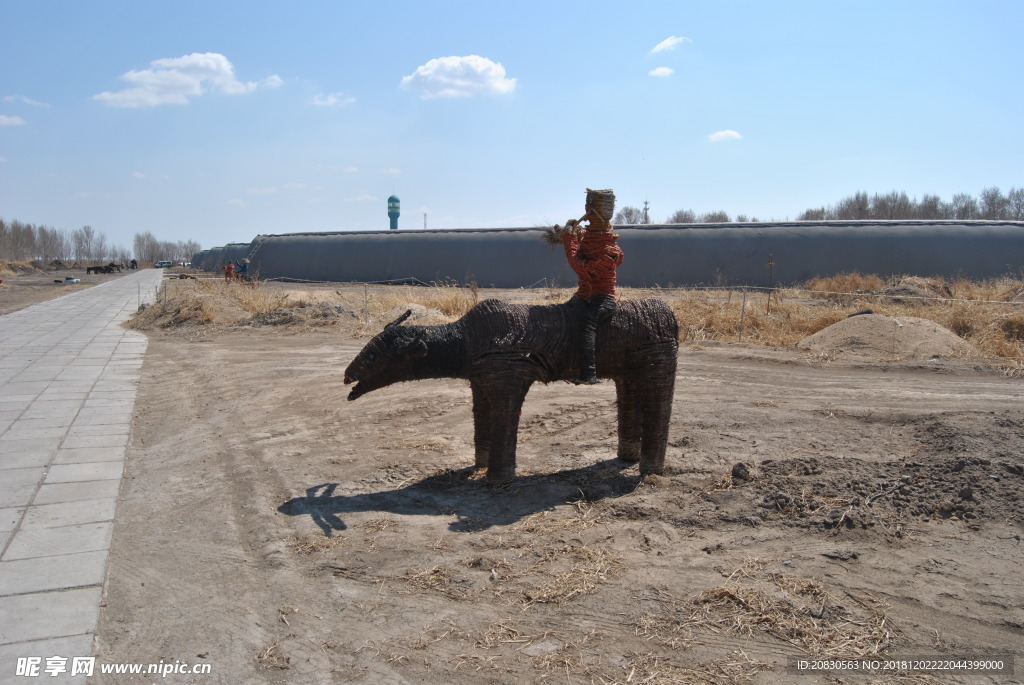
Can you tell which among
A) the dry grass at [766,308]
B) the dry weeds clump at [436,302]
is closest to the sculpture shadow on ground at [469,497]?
the dry grass at [766,308]

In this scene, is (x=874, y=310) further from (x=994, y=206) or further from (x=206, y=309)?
(x=994, y=206)

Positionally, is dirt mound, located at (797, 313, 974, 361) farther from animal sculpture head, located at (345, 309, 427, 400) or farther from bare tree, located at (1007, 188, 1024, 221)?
bare tree, located at (1007, 188, 1024, 221)

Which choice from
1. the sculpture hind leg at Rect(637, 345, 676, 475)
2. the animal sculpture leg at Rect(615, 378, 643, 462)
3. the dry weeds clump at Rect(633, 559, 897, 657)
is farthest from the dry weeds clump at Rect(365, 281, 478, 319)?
the dry weeds clump at Rect(633, 559, 897, 657)

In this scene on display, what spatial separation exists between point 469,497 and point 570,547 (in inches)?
51.4

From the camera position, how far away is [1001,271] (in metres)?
24.4

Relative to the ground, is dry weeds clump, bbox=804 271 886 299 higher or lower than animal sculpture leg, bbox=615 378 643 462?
higher

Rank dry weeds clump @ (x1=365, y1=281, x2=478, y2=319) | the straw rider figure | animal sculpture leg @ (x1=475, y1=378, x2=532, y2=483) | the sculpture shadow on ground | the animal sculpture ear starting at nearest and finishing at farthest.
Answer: the sculpture shadow on ground → animal sculpture leg @ (x1=475, y1=378, x2=532, y2=483) → the animal sculpture ear → the straw rider figure → dry weeds clump @ (x1=365, y1=281, x2=478, y2=319)

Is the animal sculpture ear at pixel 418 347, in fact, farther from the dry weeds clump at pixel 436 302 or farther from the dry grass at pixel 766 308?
the dry weeds clump at pixel 436 302

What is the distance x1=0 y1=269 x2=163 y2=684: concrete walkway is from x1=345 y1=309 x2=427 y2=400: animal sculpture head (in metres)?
2.27

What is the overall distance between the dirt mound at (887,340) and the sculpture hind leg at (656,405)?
26.4ft

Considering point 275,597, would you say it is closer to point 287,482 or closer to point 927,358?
point 287,482

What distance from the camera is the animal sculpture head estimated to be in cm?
571

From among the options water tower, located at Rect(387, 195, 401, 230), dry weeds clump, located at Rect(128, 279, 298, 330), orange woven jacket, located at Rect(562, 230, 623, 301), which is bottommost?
dry weeds clump, located at Rect(128, 279, 298, 330)

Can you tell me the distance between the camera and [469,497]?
579 centimetres
